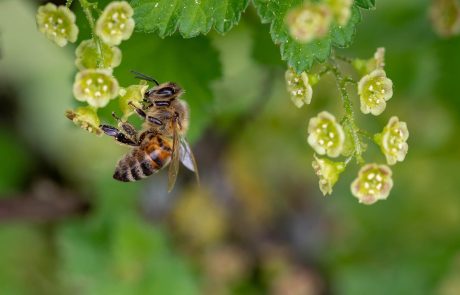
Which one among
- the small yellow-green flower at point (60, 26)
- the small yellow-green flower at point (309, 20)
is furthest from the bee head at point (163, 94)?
the small yellow-green flower at point (309, 20)

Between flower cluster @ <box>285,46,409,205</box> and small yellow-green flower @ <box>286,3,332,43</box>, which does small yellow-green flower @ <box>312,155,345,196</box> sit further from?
small yellow-green flower @ <box>286,3,332,43</box>

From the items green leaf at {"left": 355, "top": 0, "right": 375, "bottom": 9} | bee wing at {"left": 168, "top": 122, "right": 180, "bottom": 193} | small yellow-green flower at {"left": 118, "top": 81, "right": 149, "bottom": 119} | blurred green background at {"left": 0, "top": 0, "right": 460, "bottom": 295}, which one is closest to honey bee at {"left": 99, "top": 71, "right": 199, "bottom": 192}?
bee wing at {"left": 168, "top": 122, "right": 180, "bottom": 193}

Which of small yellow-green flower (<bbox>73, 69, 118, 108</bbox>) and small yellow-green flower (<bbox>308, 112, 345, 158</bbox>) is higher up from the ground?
small yellow-green flower (<bbox>308, 112, 345, 158</bbox>)

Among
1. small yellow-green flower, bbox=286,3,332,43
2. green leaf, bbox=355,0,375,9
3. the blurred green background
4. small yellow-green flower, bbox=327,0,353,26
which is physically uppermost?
green leaf, bbox=355,0,375,9

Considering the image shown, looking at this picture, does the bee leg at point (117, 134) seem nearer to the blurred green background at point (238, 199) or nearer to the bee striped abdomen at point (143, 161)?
the bee striped abdomen at point (143, 161)

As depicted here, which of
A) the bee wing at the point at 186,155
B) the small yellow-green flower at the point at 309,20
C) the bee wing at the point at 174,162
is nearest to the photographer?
the small yellow-green flower at the point at 309,20
